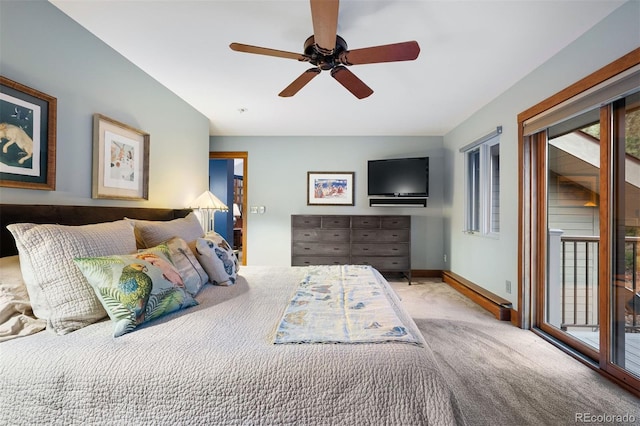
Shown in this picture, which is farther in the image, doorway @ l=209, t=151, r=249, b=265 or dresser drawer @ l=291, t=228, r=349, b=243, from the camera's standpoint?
doorway @ l=209, t=151, r=249, b=265

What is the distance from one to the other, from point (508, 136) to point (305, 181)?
2.94 meters

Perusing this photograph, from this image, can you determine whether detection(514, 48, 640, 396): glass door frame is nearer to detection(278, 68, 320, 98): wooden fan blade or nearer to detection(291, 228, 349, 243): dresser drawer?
detection(278, 68, 320, 98): wooden fan blade

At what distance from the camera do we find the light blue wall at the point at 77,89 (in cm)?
156

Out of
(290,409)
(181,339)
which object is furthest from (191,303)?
(290,409)

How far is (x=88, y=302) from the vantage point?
1.27 metres

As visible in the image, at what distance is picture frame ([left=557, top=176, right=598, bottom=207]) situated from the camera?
2097 millimetres

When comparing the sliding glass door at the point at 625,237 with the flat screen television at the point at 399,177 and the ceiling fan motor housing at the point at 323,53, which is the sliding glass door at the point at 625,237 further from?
the flat screen television at the point at 399,177

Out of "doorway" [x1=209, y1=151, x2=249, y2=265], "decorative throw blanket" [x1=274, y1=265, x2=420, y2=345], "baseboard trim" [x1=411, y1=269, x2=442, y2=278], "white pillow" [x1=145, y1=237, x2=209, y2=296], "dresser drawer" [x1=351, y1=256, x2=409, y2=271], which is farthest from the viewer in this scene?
"doorway" [x1=209, y1=151, x2=249, y2=265]

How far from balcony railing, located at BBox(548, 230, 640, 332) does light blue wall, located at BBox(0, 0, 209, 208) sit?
3821 millimetres

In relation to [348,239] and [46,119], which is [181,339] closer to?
[46,119]

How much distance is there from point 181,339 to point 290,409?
523 mm

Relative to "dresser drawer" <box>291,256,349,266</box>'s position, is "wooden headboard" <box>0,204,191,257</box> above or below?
above

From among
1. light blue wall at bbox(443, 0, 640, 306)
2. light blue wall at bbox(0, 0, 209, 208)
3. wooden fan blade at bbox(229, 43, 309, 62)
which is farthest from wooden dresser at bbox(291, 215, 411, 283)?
wooden fan blade at bbox(229, 43, 309, 62)

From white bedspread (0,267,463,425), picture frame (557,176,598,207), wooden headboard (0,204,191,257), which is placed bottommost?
white bedspread (0,267,463,425)
